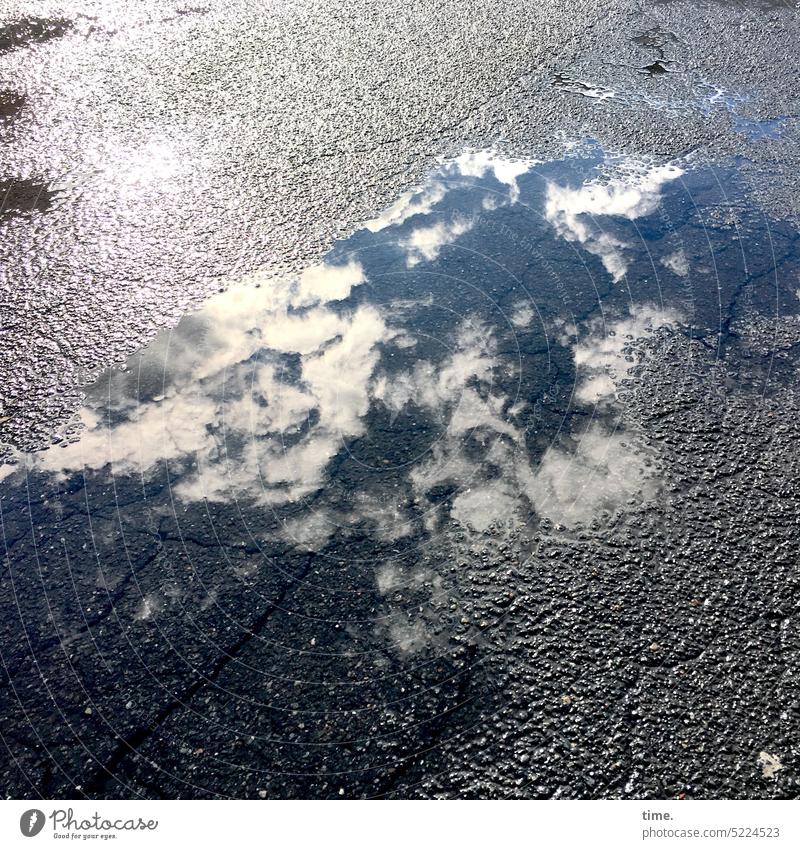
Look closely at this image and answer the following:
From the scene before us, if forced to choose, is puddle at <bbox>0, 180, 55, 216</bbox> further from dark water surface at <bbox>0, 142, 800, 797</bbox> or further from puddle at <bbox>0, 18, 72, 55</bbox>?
puddle at <bbox>0, 18, 72, 55</bbox>

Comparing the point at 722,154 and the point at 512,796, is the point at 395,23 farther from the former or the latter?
the point at 512,796

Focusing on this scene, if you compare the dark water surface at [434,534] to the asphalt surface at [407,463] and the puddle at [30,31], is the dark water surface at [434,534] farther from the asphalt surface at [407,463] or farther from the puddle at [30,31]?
the puddle at [30,31]

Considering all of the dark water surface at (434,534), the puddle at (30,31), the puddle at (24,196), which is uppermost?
the puddle at (30,31)

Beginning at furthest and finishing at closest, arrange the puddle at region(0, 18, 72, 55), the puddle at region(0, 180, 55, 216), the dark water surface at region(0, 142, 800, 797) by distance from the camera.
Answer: the puddle at region(0, 18, 72, 55)
the puddle at region(0, 180, 55, 216)
the dark water surface at region(0, 142, 800, 797)

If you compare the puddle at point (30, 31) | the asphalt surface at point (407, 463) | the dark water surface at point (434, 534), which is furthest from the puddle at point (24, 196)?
the puddle at point (30, 31)

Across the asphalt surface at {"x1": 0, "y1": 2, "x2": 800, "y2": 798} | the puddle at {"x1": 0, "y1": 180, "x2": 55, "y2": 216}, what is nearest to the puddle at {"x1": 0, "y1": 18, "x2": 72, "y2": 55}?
the asphalt surface at {"x1": 0, "y1": 2, "x2": 800, "y2": 798}

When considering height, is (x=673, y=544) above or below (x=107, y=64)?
below

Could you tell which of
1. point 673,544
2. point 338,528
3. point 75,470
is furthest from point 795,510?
point 75,470
